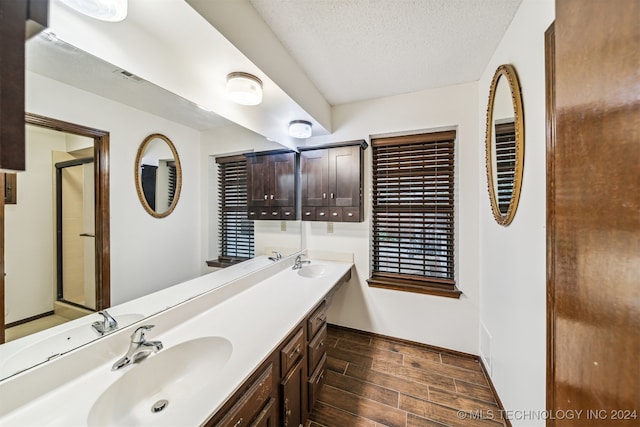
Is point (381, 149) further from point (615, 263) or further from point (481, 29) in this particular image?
point (615, 263)

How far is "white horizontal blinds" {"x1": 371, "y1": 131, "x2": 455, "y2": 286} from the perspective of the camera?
2199mm

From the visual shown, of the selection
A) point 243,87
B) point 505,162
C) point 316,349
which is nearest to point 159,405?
point 316,349

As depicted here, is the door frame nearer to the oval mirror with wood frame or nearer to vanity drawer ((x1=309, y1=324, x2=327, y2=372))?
the oval mirror with wood frame

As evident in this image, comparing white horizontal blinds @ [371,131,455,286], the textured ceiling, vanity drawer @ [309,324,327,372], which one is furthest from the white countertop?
the textured ceiling

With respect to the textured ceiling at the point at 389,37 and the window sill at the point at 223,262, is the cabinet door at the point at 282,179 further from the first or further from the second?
the textured ceiling at the point at 389,37

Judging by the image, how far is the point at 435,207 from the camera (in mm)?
2229

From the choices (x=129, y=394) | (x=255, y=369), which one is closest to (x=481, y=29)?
(x=255, y=369)

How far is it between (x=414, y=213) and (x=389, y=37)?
5.00 feet

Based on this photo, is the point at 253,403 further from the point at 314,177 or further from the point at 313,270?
the point at 314,177

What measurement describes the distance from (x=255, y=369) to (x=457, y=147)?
235 cm

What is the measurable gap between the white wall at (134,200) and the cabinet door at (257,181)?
0.50 meters

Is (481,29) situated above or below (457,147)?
above

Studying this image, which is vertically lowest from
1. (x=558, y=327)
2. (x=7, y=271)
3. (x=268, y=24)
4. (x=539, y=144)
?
(x=558, y=327)

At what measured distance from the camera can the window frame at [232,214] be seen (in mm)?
1536
